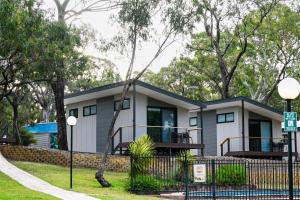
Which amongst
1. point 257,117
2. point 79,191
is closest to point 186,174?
point 79,191

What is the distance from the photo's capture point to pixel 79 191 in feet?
63.1

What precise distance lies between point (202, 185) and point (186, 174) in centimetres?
223

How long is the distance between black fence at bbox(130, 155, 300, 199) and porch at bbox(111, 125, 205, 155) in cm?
605

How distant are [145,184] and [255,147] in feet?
51.1

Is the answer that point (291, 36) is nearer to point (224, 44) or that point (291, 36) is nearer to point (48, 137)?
point (224, 44)

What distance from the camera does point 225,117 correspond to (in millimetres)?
35938

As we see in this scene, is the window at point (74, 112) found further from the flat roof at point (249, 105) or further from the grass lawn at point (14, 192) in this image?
the grass lawn at point (14, 192)

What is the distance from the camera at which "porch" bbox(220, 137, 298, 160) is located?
33.1 meters

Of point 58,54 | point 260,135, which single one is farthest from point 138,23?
point 260,135

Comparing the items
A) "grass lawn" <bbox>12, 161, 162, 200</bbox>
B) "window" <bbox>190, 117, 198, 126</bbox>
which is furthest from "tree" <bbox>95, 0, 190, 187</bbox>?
"window" <bbox>190, 117, 198, 126</bbox>

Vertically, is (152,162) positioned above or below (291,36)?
below

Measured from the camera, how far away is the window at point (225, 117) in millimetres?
35344

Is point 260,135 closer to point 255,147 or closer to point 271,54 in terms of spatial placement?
point 255,147

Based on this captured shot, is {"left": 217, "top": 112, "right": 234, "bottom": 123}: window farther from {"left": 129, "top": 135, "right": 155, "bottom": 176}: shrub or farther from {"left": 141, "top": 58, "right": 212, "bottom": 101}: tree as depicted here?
{"left": 129, "top": 135, "right": 155, "bottom": 176}: shrub
